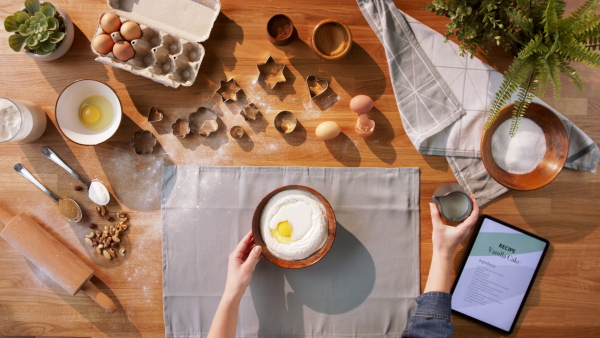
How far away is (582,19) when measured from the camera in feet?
3.06

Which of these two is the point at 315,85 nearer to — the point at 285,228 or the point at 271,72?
the point at 271,72

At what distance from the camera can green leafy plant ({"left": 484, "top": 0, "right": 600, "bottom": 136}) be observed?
0.94m

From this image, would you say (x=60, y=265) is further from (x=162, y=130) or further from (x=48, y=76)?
(x=48, y=76)

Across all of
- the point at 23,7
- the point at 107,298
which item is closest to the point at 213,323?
the point at 107,298

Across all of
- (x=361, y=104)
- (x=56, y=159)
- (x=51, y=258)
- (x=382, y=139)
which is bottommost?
(x=51, y=258)

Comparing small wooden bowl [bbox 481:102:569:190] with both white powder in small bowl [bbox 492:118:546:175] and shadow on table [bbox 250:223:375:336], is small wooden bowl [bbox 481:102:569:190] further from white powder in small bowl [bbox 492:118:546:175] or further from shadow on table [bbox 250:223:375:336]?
shadow on table [bbox 250:223:375:336]

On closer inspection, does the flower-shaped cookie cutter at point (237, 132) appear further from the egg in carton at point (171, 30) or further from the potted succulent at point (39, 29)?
the potted succulent at point (39, 29)

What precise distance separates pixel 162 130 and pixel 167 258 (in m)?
0.45

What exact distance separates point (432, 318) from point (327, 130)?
2.23ft

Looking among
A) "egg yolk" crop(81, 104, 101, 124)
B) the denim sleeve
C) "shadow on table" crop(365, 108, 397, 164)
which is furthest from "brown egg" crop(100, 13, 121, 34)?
the denim sleeve

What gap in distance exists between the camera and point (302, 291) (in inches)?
48.8

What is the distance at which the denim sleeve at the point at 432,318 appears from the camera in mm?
1107

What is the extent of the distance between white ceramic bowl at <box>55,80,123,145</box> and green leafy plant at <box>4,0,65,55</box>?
6.3 inches

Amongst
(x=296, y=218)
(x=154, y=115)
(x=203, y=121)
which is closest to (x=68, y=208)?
(x=154, y=115)
